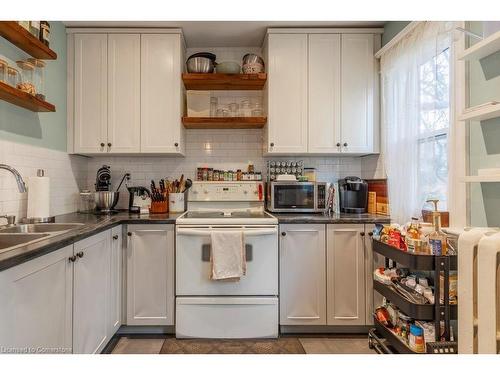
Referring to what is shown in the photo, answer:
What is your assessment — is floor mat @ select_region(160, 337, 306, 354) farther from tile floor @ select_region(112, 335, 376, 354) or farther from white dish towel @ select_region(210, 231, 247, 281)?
white dish towel @ select_region(210, 231, 247, 281)

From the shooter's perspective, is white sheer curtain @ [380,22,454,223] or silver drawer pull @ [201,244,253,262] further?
silver drawer pull @ [201,244,253,262]

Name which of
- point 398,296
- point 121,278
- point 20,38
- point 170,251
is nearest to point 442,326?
point 398,296

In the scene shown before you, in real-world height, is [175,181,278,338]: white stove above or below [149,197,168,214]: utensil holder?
below

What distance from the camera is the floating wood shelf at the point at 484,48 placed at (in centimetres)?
127

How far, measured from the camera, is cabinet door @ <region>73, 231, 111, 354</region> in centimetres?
158

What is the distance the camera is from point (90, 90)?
2578 mm

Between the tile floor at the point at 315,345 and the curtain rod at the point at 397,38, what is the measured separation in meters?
2.29

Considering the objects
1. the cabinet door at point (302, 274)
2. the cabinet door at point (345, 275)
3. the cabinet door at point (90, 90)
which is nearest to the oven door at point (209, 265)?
the cabinet door at point (302, 274)

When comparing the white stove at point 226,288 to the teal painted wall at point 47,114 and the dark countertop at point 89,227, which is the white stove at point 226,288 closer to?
the dark countertop at point 89,227

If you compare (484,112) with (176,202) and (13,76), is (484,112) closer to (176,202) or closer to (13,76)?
(176,202)

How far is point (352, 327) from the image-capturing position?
234cm

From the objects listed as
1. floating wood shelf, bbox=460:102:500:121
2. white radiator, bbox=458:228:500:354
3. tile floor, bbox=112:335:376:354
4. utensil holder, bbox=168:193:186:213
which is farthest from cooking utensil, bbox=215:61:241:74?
tile floor, bbox=112:335:376:354

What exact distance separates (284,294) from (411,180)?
4.09 feet

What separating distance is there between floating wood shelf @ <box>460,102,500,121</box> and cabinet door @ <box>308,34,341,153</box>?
125 cm
